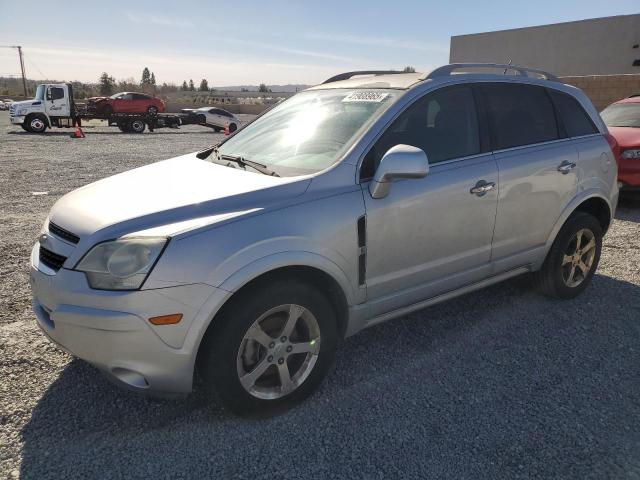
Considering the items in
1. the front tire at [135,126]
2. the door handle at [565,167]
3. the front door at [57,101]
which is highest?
the front door at [57,101]

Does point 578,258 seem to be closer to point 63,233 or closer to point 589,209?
point 589,209

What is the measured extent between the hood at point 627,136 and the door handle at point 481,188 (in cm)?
522

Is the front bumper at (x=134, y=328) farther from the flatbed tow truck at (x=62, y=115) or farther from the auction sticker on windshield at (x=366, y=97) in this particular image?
the flatbed tow truck at (x=62, y=115)

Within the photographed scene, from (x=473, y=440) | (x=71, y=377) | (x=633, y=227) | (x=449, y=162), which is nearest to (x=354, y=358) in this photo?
(x=473, y=440)

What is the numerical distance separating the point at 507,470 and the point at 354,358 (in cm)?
121

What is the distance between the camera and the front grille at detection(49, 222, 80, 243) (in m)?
2.43

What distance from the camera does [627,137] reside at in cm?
745

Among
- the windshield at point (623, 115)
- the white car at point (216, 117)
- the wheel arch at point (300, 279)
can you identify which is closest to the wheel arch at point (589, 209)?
the wheel arch at point (300, 279)

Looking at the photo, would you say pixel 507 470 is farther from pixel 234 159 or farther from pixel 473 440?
pixel 234 159

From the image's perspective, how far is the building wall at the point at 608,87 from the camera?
15.2 m

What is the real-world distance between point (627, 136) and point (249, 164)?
6.91 metres

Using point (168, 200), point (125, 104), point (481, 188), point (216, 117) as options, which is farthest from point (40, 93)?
point (481, 188)

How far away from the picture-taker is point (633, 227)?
6547 mm

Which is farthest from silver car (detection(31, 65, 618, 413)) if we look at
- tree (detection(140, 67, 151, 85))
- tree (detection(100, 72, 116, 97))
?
tree (detection(140, 67, 151, 85))
